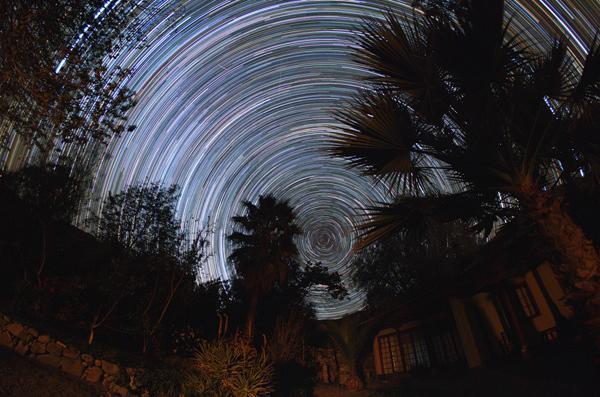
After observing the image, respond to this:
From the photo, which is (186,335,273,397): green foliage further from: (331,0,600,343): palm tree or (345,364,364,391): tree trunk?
(345,364,364,391): tree trunk

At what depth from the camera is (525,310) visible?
14.7m

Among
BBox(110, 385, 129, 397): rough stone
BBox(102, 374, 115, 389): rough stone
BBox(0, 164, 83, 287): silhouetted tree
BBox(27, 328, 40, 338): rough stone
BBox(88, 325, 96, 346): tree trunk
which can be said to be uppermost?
BBox(0, 164, 83, 287): silhouetted tree

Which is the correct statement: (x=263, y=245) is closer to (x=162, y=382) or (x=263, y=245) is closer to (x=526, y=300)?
(x=162, y=382)

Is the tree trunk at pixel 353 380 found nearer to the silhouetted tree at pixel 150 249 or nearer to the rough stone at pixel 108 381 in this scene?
the silhouetted tree at pixel 150 249

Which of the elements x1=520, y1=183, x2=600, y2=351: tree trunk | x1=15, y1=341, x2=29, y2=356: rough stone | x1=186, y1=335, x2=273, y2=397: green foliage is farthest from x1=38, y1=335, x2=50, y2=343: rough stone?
x1=520, y1=183, x2=600, y2=351: tree trunk

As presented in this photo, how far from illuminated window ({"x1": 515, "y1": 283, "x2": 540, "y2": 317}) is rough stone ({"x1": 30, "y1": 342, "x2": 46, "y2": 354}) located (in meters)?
17.6

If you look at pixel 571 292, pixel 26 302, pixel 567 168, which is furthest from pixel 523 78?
pixel 26 302

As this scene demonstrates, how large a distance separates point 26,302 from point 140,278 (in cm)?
345

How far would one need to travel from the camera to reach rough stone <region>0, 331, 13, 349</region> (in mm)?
9534

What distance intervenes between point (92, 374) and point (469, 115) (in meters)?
12.0

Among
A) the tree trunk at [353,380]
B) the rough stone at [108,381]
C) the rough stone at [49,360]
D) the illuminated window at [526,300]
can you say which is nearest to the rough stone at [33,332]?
the rough stone at [49,360]

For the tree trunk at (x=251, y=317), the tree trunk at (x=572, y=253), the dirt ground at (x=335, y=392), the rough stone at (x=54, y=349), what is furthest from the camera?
the tree trunk at (x=251, y=317)

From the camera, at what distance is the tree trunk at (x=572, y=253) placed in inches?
161

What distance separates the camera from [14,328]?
9797 mm
